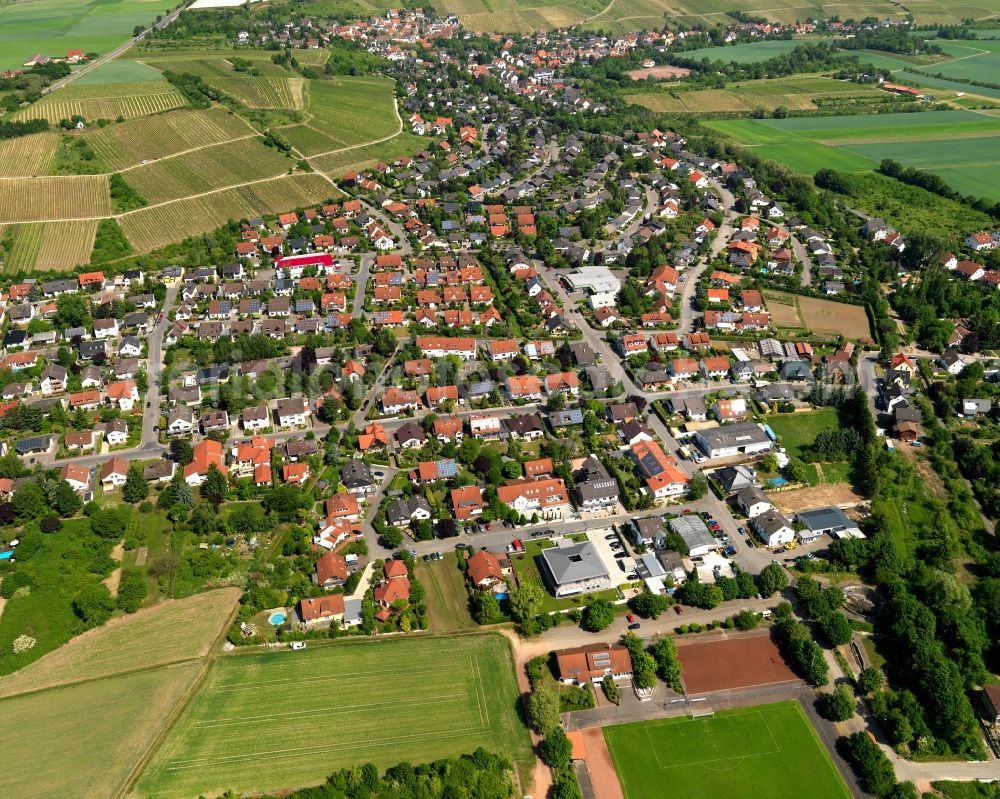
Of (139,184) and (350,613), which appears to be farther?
(139,184)

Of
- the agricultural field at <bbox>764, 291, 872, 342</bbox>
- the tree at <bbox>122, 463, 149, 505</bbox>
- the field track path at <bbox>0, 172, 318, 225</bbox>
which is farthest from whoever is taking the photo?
the field track path at <bbox>0, 172, 318, 225</bbox>

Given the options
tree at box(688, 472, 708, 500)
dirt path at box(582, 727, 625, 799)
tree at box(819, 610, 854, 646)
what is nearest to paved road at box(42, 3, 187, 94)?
tree at box(688, 472, 708, 500)

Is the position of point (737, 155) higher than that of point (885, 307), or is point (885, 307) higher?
point (737, 155)

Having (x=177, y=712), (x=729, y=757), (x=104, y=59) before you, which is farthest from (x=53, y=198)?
(x=729, y=757)

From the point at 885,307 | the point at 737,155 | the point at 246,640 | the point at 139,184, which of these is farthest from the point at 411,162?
the point at 246,640

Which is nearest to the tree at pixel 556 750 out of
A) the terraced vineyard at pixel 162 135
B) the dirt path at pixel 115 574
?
the dirt path at pixel 115 574

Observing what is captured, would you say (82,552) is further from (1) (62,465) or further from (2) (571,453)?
(2) (571,453)

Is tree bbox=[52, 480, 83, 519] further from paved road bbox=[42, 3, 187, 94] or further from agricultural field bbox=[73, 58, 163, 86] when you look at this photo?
agricultural field bbox=[73, 58, 163, 86]
